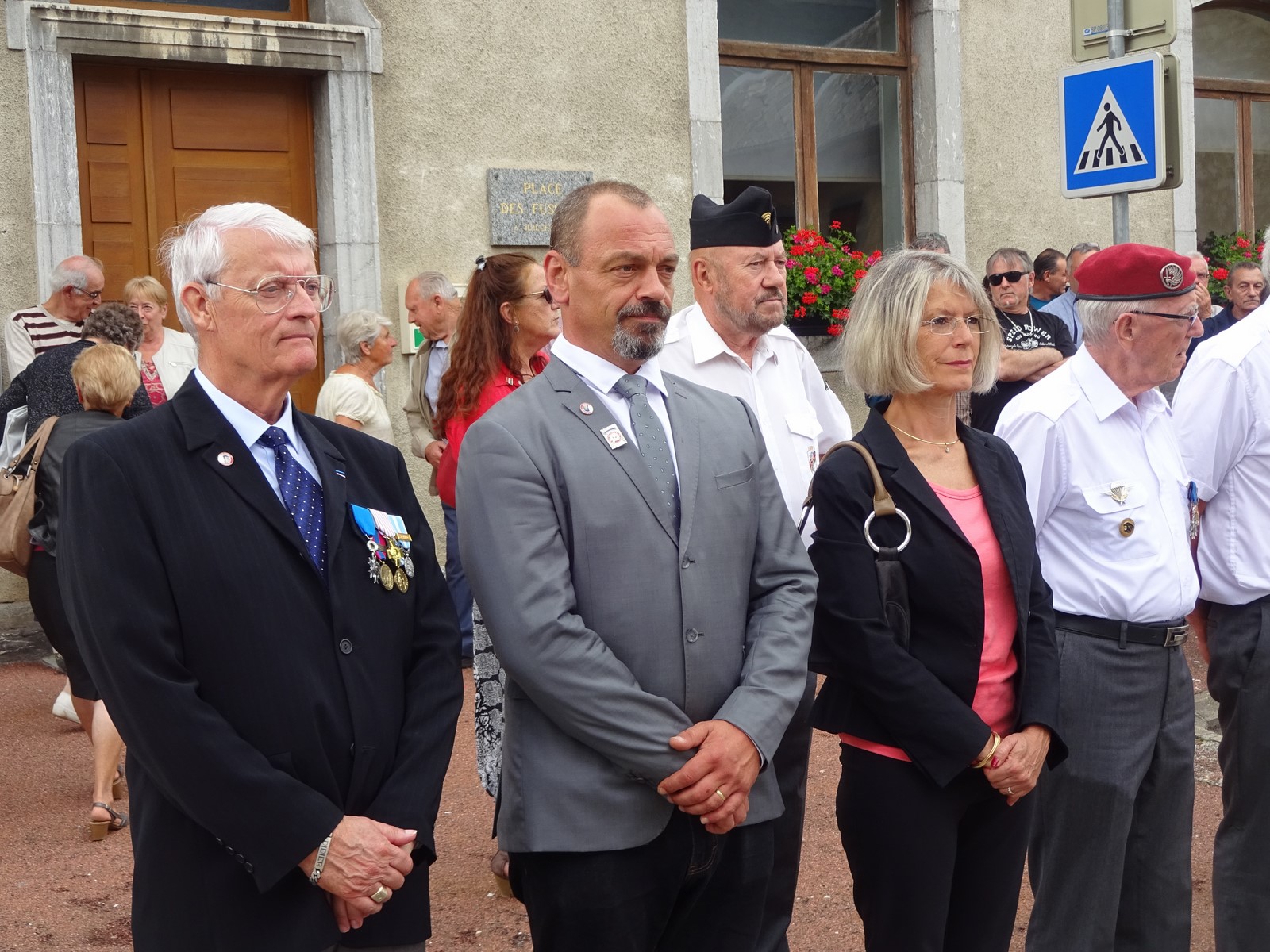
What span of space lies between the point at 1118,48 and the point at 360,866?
5662mm

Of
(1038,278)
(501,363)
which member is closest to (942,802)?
(501,363)

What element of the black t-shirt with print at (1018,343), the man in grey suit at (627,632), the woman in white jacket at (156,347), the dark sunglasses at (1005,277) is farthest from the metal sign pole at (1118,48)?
the woman in white jacket at (156,347)

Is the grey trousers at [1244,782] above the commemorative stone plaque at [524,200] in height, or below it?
below

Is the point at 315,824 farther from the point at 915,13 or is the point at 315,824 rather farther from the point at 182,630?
the point at 915,13

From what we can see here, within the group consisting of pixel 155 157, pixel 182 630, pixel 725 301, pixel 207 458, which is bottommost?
pixel 182 630

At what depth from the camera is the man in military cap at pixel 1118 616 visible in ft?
12.0

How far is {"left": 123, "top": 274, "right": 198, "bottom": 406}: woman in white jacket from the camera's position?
24.8ft

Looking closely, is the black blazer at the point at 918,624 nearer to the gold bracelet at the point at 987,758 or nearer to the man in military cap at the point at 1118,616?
the gold bracelet at the point at 987,758

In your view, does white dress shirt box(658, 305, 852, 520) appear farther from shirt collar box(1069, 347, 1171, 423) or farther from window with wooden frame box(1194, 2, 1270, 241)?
window with wooden frame box(1194, 2, 1270, 241)

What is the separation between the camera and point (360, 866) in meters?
2.54

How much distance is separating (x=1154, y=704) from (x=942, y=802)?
78 cm

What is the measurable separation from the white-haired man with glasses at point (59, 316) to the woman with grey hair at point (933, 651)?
17.6 feet

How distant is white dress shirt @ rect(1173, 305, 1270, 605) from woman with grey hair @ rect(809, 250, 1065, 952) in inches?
35.0

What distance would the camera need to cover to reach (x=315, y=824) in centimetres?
249
